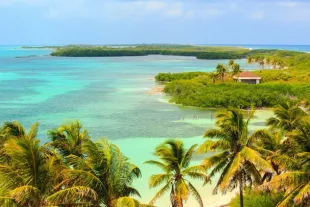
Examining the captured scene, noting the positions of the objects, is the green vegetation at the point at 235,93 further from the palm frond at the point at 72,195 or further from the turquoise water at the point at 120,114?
the palm frond at the point at 72,195

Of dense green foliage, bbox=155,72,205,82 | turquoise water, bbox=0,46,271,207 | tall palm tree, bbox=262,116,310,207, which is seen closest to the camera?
tall palm tree, bbox=262,116,310,207

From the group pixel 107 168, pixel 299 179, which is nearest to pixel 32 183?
pixel 107 168

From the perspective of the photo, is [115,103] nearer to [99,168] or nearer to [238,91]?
[238,91]

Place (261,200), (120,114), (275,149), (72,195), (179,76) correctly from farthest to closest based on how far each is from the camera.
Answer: (179,76)
(120,114)
(261,200)
(275,149)
(72,195)

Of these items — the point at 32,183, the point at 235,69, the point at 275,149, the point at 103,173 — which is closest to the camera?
the point at 32,183

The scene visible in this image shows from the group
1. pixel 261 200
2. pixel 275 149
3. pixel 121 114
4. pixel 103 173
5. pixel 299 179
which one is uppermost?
pixel 103 173

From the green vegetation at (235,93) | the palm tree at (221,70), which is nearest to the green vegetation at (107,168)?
the green vegetation at (235,93)

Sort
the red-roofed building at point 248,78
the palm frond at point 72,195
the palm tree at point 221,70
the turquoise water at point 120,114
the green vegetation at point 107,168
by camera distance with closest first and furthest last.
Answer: the palm frond at point 72,195 → the green vegetation at point 107,168 → the turquoise water at point 120,114 → the red-roofed building at point 248,78 → the palm tree at point 221,70

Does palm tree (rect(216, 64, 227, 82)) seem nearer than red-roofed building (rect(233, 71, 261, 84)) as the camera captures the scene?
No

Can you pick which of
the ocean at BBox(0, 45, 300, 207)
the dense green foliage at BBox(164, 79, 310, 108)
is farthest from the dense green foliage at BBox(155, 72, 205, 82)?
the dense green foliage at BBox(164, 79, 310, 108)

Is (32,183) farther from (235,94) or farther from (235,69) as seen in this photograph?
(235,69)

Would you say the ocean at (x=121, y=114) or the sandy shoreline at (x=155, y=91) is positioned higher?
the sandy shoreline at (x=155, y=91)

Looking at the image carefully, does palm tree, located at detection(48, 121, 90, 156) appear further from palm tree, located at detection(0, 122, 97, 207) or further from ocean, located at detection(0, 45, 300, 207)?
ocean, located at detection(0, 45, 300, 207)
